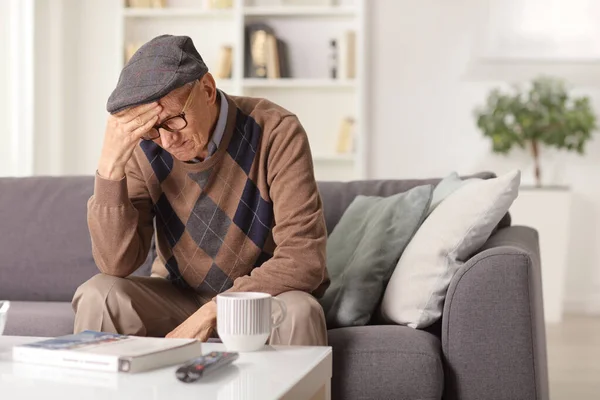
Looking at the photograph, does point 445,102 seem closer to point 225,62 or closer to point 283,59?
point 283,59

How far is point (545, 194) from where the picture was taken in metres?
4.78

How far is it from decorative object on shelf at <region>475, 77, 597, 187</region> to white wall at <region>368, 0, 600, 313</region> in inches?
13.2

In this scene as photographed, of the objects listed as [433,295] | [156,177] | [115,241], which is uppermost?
[156,177]

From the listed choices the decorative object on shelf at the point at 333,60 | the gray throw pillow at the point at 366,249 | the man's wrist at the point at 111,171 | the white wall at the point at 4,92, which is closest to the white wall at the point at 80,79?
the white wall at the point at 4,92

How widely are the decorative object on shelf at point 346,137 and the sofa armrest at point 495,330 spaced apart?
3.22 meters

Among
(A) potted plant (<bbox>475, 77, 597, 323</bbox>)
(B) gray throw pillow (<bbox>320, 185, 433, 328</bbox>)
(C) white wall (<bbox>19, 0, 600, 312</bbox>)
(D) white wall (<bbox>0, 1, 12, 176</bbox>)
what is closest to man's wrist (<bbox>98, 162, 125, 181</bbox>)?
(B) gray throw pillow (<bbox>320, 185, 433, 328</bbox>)

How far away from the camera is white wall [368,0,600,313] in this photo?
5117mm

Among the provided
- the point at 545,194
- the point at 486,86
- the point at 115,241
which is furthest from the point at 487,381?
the point at 486,86

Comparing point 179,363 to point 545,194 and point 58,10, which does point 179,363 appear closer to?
point 545,194

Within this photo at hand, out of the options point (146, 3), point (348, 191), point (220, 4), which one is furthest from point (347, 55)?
point (348, 191)

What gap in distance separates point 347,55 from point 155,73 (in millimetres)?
3368

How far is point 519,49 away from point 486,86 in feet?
0.92

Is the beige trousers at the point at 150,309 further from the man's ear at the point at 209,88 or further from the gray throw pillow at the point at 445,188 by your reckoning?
the gray throw pillow at the point at 445,188

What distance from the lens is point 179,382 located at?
134 centimetres
